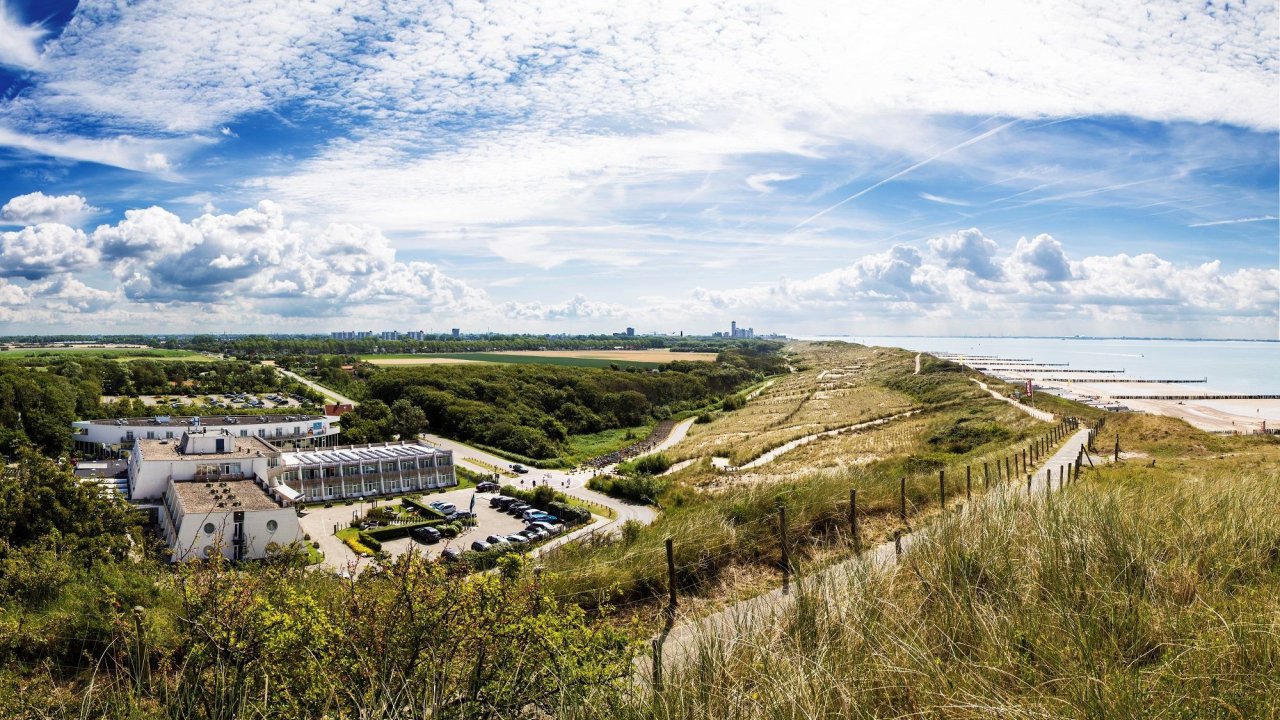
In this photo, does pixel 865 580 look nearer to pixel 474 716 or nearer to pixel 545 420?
pixel 474 716

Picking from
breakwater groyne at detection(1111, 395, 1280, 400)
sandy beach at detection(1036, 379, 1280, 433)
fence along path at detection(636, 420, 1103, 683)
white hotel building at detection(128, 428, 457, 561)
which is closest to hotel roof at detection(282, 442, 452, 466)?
white hotel building at detection(128, 428, 457, 561)

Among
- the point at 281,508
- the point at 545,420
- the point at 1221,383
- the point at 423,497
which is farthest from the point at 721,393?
the point at 281,508

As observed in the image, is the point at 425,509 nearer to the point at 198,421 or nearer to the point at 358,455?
the point at 358,455

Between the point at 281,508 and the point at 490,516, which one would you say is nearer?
the point at 281,508

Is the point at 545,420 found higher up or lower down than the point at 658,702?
lower down

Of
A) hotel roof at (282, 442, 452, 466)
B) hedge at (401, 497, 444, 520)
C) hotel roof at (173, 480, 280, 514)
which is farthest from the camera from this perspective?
hotel roof at (282, 442, 452, 466)

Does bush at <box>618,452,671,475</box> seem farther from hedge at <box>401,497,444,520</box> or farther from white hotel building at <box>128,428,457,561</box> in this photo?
hedge at <box>401,497,444,520</box>
